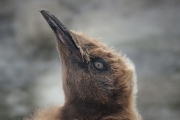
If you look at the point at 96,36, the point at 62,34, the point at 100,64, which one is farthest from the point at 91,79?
the point at 96,36

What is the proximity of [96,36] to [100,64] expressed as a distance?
3424 mm

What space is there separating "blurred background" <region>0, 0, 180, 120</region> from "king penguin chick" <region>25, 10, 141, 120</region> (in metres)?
2.28

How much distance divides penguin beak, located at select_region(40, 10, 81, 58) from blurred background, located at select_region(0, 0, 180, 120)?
2350mm

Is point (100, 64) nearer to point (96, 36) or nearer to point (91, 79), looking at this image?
point (91, 79)

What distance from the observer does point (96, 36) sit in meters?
5.63

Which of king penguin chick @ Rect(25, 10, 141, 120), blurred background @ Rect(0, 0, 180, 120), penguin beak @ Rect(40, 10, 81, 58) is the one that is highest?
blurred background @ Rect(0, 0, 180, 120)

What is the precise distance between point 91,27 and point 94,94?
12.4 feet

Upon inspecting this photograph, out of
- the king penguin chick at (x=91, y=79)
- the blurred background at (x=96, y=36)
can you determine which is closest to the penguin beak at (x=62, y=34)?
the king penguin chick at (x=91, y=79)

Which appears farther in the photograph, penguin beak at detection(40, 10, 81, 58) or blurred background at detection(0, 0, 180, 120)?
blurred background at detection(0, 0, 180, 120)

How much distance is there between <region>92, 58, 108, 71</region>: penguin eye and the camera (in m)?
2.22

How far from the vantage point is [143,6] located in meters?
6.43

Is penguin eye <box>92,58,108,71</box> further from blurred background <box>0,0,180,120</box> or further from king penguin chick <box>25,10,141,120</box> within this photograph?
blurred background <box>0,0,180,120</box>

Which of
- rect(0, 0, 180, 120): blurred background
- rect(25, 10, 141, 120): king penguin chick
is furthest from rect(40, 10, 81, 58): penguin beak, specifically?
rect(0, 0, 180, 120): blurred background

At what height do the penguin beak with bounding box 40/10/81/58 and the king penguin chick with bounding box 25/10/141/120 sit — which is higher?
the penguin beak with bounding box 40/10/81/58
